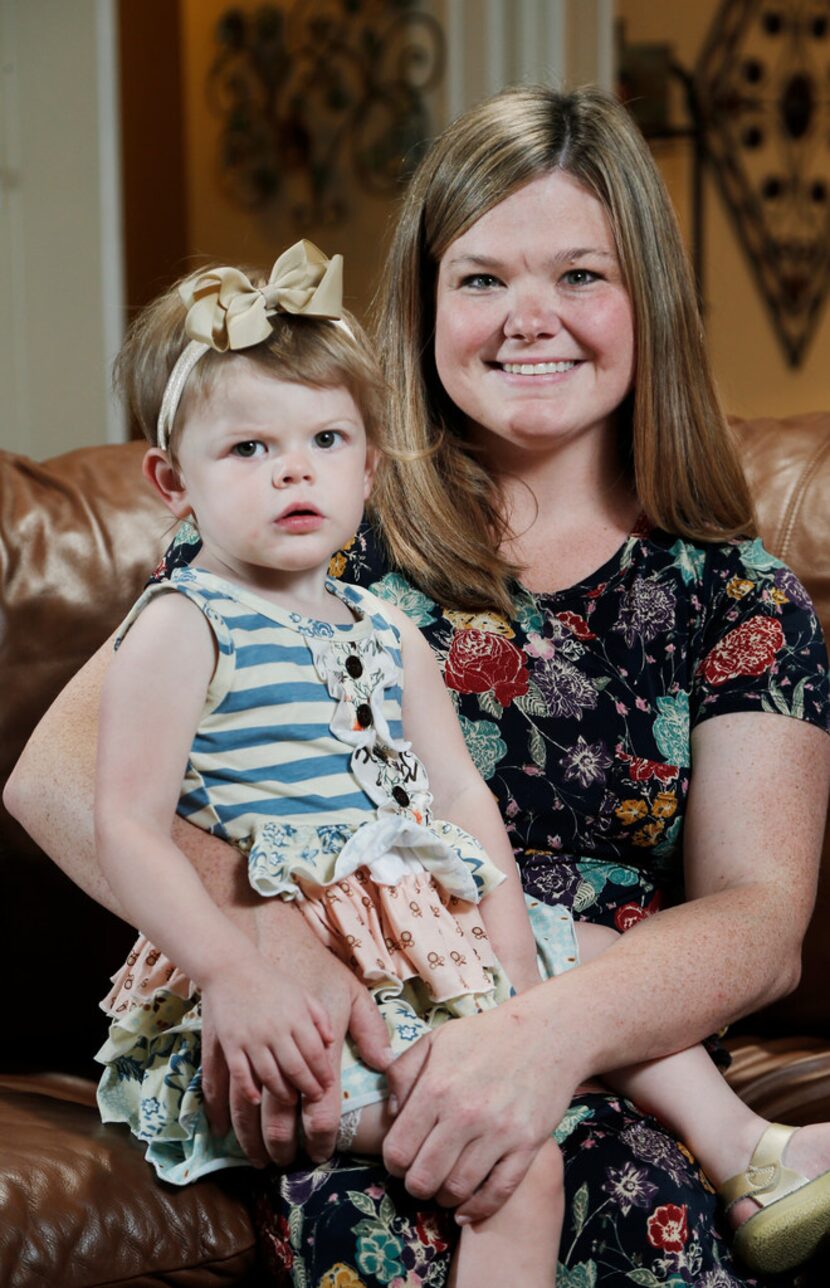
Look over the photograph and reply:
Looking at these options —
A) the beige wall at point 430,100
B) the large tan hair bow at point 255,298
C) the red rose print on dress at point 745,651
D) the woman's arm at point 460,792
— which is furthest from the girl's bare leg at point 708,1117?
the beige wall at point 430,100

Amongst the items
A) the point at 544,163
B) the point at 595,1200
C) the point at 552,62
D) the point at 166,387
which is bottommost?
the point at 595,1200

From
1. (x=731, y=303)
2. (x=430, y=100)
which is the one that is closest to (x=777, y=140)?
(x=731, y=303)

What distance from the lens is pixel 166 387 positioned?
1433 millimetres

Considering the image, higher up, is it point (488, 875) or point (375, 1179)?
point (488, 875)

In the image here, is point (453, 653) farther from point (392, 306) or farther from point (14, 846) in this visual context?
point (14, 846)

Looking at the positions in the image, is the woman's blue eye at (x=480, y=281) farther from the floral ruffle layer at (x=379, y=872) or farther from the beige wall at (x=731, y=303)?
the beige wall at (x=731, y=303)

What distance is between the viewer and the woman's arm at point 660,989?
1.35 m

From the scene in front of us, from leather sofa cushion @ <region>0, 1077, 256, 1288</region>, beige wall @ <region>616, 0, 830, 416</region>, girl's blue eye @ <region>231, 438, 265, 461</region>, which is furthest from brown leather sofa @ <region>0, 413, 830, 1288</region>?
beige wall @ <region>616, 0, 830, 416</region>

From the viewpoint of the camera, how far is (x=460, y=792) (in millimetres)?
1562

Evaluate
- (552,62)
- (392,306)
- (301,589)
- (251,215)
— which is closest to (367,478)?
(301,589)

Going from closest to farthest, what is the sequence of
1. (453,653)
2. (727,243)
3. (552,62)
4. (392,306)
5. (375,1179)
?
(375,1179) < (453,653) < (392,306) < (552,62) < (727,243)

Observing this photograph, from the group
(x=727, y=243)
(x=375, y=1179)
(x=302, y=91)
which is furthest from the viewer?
(x=727, y=243)

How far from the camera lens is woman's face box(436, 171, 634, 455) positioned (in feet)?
5.84

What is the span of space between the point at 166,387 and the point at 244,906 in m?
0.45
